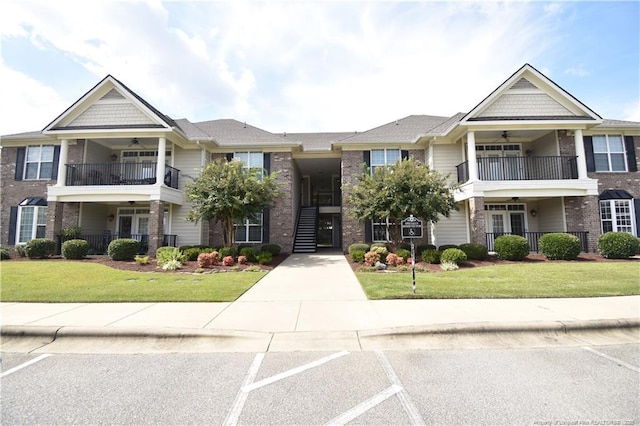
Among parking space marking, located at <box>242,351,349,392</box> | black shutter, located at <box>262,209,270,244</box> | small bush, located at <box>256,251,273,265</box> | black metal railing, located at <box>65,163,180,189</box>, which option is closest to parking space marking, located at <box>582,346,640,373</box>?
parking space marking, located at <box>242,351,349,392</box>

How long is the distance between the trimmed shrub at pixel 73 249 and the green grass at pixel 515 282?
529 inches

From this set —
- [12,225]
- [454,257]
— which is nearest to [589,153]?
[454,257]

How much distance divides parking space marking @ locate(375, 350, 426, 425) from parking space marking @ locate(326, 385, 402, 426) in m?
0.09

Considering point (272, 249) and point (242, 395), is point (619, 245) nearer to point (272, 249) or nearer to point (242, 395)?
point (272, 249)

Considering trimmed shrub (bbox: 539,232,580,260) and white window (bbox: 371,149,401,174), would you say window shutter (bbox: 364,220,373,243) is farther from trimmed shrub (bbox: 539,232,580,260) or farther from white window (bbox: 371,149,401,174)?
trimmed shrub (bbox: 539,232,580,260)

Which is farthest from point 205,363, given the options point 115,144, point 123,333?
point 115,144

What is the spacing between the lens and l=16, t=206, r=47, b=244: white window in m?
17.0

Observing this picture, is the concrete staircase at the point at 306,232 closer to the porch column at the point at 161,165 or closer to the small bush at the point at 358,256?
the small bush at the point at 358,256

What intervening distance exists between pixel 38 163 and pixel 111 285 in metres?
14.9

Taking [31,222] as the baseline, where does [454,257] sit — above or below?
below

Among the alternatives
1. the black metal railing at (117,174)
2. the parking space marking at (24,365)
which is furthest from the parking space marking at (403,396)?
the black metal railing at (117,174)

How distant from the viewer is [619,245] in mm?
13078

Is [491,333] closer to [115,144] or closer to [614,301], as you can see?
[614,301]

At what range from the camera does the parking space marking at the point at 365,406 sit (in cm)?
279
